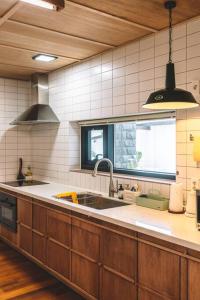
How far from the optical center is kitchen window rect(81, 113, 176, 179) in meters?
3.03

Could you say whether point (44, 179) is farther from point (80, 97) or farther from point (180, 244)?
point (180, 244)

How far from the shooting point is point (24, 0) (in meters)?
2.04

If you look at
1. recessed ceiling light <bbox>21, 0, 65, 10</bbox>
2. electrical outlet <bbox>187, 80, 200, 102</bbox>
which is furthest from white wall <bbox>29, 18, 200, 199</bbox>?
recessed ceiling light <bbox>21, 0, 65, 10</bbox>

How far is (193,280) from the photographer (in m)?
1.72

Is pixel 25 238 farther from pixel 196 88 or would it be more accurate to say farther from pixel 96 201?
pixel 196 88

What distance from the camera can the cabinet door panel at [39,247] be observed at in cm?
318

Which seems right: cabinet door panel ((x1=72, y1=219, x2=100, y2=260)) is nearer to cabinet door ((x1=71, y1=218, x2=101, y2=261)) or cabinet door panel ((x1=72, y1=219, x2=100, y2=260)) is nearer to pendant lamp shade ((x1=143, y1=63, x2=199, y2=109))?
cabinet door ((x1=71, y1=218, x2=101, y2=261))

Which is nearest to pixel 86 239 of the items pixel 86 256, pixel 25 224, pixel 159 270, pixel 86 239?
pixel 86 239

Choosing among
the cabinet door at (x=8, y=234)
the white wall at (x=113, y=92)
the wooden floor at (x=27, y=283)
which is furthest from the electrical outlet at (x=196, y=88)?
the cabinet door at (x=8, y=234)

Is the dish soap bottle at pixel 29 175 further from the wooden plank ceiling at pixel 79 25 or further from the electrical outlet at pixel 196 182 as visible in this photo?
the electrical outlet at pixel 196 182

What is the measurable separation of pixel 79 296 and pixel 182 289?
1.33 meters

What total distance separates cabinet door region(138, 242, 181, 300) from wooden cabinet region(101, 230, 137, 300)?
74 millimetres

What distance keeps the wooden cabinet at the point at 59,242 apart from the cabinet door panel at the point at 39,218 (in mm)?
88

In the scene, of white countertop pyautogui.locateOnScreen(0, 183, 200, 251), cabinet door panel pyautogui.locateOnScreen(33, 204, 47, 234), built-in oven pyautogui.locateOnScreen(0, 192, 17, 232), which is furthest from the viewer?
built-in oven pyautogui.locateOnScreen(0, 192, 17, 232)
